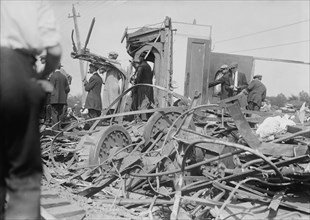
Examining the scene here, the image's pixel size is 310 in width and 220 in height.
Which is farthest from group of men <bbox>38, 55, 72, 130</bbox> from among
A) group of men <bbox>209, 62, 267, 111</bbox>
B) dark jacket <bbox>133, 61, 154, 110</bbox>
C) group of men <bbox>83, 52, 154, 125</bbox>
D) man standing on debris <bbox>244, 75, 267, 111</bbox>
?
man standing on debris <bbox>244, 75, 267, 111</bbox>

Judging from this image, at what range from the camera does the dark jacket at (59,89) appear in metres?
9.91

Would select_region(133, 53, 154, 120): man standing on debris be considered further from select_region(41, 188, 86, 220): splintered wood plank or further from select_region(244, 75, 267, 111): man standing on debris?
select_region(41, 188, 86, 220): splintered wood plank

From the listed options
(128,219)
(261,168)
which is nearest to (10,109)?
(128,219)

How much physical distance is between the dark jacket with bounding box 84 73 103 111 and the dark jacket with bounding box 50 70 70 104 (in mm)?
585

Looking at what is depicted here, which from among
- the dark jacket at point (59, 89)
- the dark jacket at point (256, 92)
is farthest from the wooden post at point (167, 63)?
the dark jacket at point (256, 92)

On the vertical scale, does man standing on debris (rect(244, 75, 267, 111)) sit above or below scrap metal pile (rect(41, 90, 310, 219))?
above

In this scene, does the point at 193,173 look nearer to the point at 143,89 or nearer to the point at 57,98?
the point at 143,89

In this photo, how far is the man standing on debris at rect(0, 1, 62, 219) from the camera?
6.59ft

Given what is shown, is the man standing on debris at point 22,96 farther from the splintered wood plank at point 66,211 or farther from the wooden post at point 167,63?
the wooden post at point 167,63

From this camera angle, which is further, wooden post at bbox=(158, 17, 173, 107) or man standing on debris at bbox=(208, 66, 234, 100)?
man standing on debris at bbox=(208, 66, 234, 100)

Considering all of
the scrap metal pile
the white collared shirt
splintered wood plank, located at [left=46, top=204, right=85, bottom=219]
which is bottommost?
splintered wood plank, located at [left=46, top=204, right=85, bottom=219]

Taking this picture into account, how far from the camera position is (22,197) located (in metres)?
2.08

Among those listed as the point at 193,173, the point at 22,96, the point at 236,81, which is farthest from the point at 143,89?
the point at 22,96

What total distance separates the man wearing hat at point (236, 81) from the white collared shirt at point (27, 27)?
29.4ft
